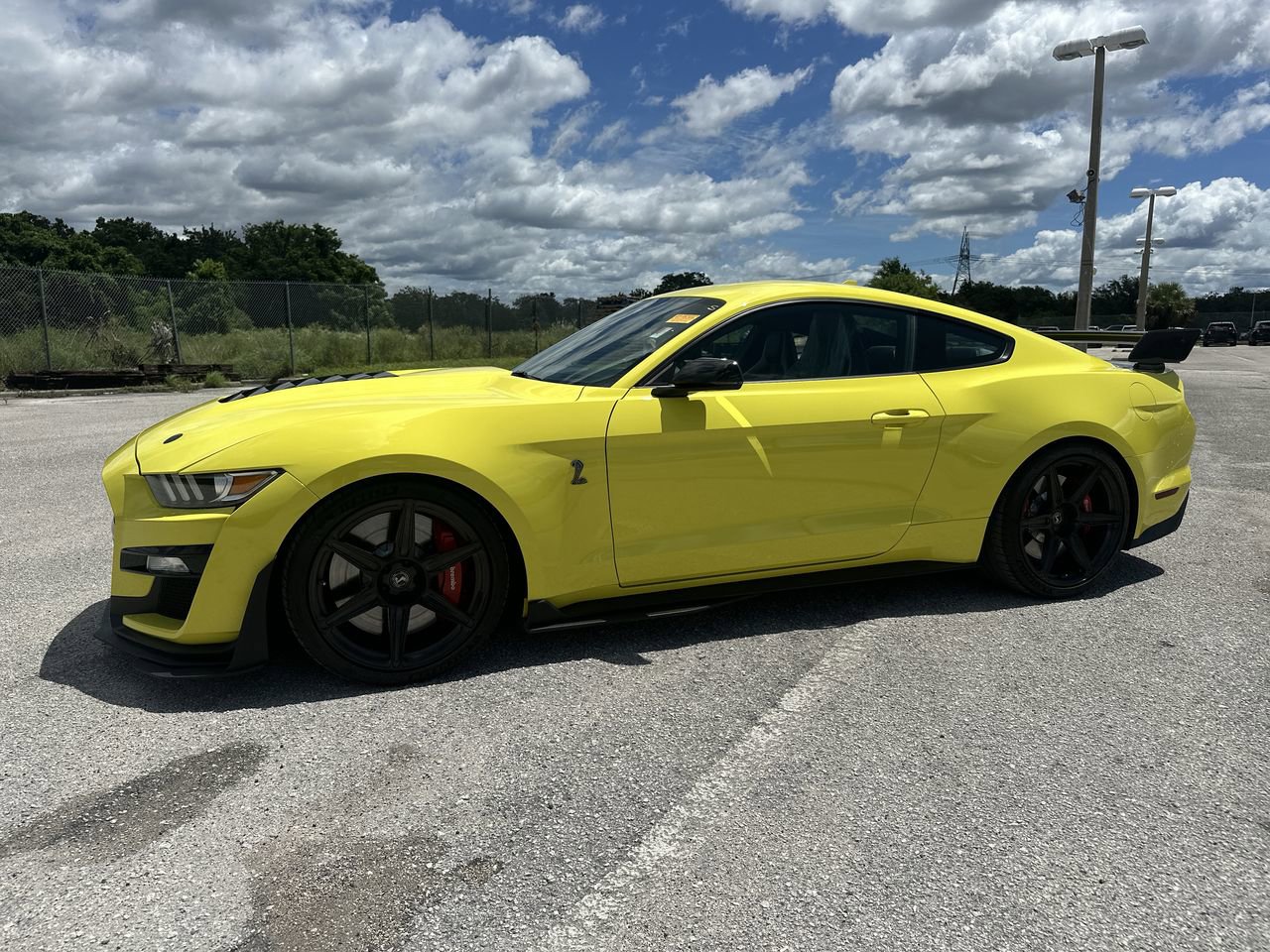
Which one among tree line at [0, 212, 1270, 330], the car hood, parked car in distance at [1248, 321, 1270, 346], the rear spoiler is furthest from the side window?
parked car in distance at [1248, 321, 1270, 346]

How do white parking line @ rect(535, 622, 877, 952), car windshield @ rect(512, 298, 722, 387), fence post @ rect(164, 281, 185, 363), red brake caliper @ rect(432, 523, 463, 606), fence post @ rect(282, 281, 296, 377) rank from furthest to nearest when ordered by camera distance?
fence post @ rect(282, 281, 296, 377)
fence post @ rect(164, 281, 185, 363)
car windshield @ rect(512, 298, 722, 387)
red brake caliper @ rect(432, 523, 463, 606)
white parking line @ rect(535, 622, 877, 952)

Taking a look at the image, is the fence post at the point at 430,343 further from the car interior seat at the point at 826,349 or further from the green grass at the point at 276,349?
the car interior seat at the point at 826,349

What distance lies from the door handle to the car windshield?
0.82 meters

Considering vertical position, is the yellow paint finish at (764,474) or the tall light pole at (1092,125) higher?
the tall light pole at (1092,125)

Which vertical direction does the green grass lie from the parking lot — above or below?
above

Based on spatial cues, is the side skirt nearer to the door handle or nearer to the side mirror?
the door handle

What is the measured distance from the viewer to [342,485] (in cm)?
299

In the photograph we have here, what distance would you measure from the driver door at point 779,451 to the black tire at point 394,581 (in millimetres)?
547

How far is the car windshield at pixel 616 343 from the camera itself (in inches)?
142

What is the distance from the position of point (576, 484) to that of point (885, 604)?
5.64ft

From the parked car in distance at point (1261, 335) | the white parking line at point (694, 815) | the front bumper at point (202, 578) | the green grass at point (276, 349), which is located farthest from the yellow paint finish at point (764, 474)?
the parked car in distance at point (1261, 335)

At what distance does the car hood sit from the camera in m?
3.00

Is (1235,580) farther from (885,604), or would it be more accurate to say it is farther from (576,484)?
(576,484)

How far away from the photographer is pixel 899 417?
3.74 meters
